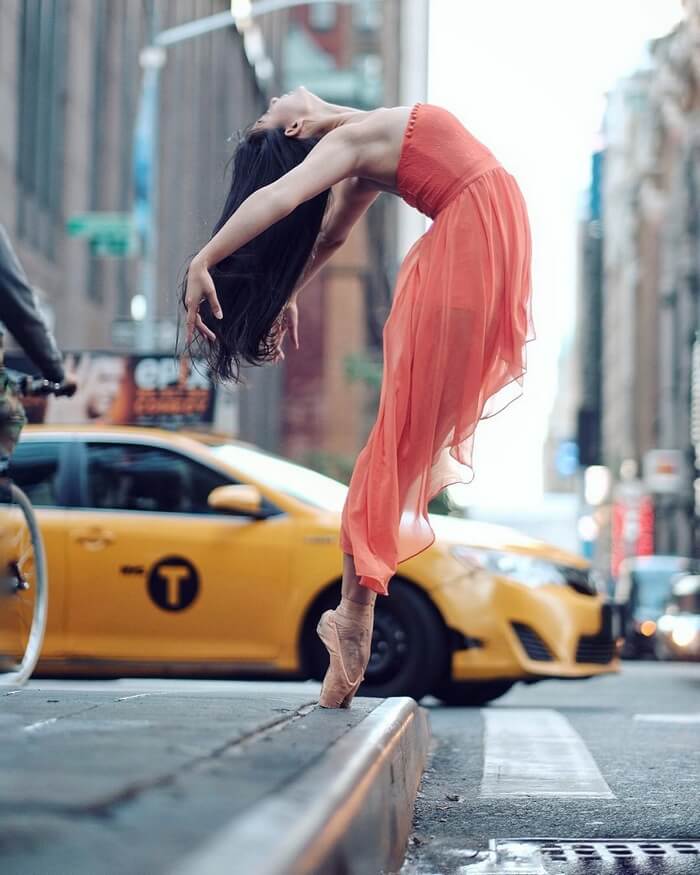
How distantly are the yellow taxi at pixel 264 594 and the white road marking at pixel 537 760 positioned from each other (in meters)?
0.54

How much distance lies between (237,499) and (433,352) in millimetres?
3746

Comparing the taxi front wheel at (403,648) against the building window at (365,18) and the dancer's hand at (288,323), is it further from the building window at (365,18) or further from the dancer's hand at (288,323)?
the building window at (365,18)

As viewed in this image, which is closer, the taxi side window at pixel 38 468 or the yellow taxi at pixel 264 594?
the yellow taxi at pixel 264 594

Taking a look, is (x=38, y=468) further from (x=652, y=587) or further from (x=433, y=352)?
(x=652, y=587)

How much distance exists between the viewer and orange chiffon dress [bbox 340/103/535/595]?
14.0ft

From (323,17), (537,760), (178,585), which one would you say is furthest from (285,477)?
(323,17)

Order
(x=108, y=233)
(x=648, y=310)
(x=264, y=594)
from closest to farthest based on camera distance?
(x=264, y=594)
(x=108, y=233)
(x=648, y=310)

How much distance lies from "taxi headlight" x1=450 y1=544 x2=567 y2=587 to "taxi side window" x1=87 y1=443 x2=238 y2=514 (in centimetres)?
129

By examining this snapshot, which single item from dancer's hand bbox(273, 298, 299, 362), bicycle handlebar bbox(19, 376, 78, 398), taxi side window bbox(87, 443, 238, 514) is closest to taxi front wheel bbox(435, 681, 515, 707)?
taxi side window bbox(87, 443, 238, 514)

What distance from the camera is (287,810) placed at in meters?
2.18

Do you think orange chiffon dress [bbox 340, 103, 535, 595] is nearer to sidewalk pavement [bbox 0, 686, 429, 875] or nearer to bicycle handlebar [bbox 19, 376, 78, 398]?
sidewalk pavement [bbox 0, 686, 429, 875]

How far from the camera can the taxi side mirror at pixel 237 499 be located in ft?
26.0

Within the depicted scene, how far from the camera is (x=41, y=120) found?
27406 millimetres

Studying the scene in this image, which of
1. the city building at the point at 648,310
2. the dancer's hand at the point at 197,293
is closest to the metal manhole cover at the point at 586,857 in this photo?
the dancer's hand at the point at 197,293
